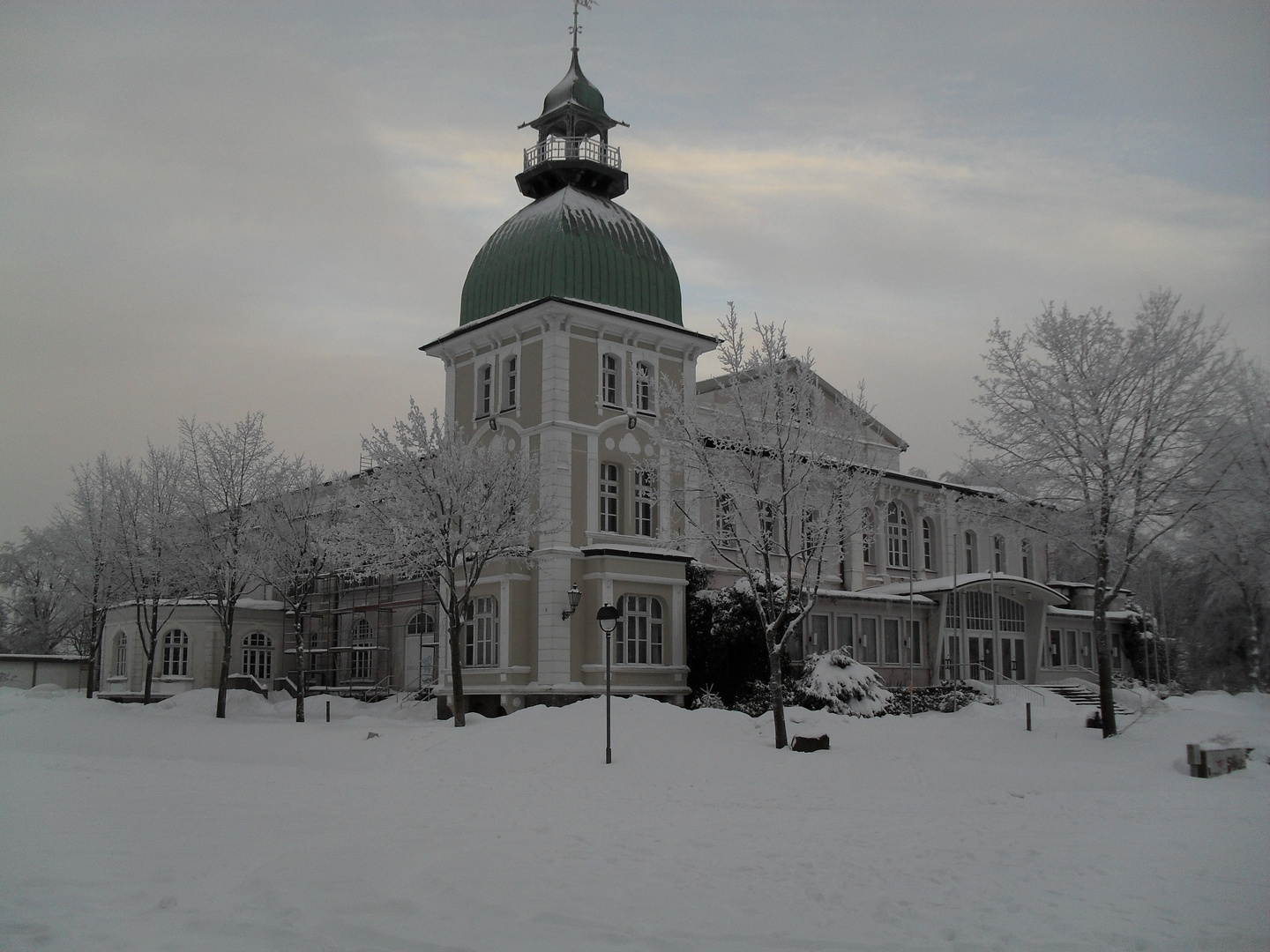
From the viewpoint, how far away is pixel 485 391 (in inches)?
1248

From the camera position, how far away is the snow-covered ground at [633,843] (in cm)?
772

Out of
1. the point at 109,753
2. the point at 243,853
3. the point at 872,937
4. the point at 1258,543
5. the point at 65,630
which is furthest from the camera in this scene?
the point at 65,630

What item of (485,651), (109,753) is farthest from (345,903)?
(485,651)

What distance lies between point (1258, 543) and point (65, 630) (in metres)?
54.3

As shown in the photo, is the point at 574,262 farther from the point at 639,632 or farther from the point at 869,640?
the point at 869,640

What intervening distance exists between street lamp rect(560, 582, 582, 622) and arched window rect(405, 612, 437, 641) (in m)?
8.33

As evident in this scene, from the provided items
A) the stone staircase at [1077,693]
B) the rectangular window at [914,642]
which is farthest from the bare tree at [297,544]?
the stone staircase at [1077,693]

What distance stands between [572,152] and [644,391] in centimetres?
740

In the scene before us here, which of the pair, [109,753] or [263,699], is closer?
[109,753]

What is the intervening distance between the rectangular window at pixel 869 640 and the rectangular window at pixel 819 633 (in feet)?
4.99

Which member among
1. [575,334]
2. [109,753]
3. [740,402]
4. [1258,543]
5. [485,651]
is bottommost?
[109,753]

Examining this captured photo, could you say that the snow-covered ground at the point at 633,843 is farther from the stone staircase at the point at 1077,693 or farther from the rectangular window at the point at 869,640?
the stone staircase at the point at 1077,693

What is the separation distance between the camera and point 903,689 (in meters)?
31.5

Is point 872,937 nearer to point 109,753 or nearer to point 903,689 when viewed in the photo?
point 109,753
